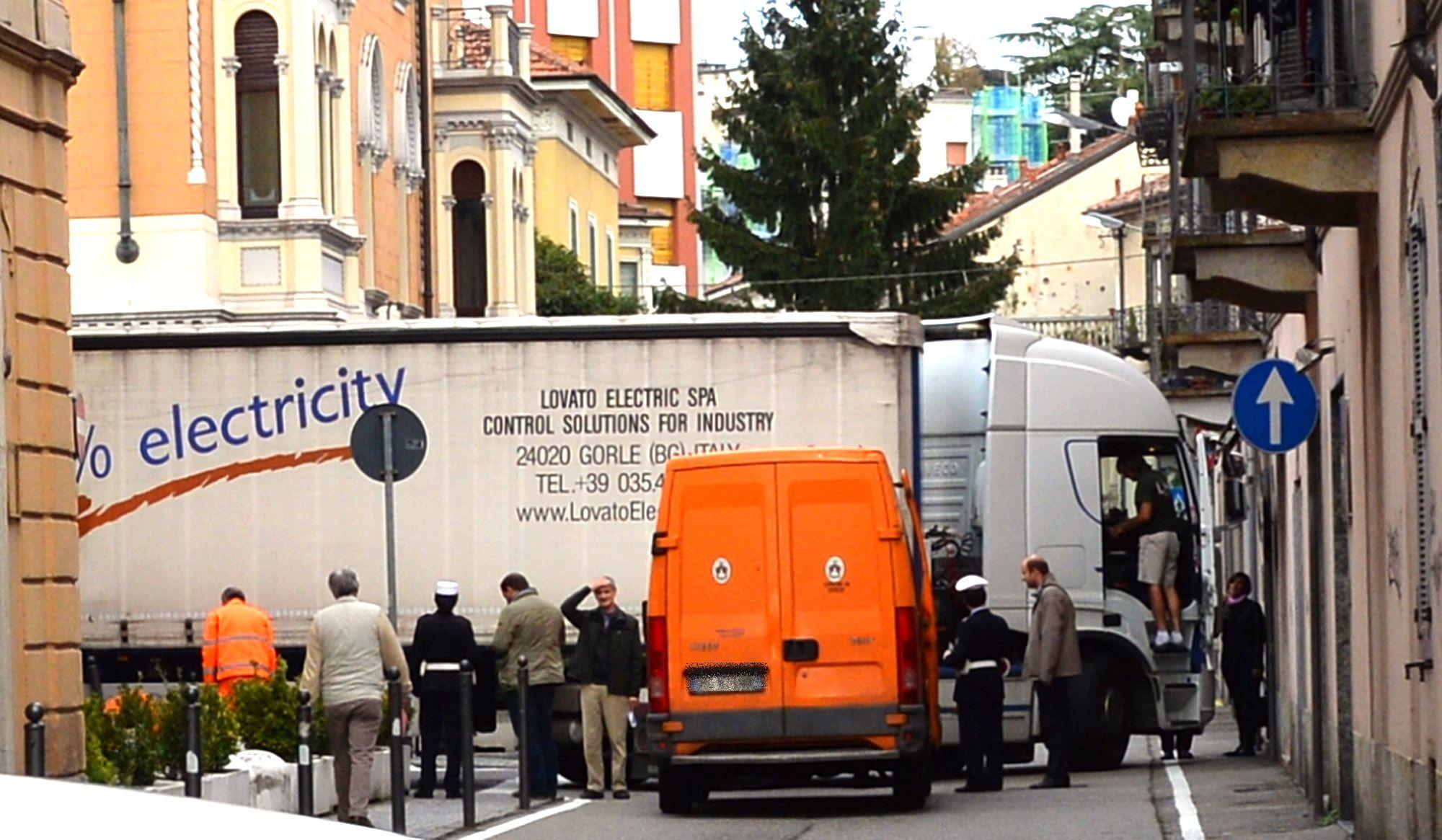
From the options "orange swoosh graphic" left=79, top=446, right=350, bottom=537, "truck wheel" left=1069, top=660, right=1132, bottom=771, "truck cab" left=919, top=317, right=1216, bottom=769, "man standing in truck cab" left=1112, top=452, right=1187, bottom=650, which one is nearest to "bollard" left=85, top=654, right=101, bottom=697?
"orange swoosh graphic" left=79, top=446, right=350, bottom=537

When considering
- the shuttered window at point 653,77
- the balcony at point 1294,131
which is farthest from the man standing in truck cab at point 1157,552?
the shuttered window at point 653,77

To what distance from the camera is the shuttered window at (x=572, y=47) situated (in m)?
74.2

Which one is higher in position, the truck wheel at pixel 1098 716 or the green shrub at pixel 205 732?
the green shrub at pixel 205 732

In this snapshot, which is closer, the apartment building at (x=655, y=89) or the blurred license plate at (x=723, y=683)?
the blurred license plate at (x=723, y=683)

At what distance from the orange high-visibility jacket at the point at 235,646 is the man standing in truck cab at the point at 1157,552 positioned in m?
6.89

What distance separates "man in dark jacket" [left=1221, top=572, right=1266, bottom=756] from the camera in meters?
25.9

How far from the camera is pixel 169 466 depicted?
76.5 ft

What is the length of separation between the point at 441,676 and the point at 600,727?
1244mm

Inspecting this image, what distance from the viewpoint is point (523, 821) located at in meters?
18.6

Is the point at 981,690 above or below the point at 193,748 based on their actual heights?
below

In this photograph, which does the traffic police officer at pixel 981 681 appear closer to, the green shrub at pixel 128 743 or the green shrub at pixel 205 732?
the green shrub at pixel 205 732

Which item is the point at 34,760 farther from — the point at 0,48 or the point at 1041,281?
the point at 1041,281

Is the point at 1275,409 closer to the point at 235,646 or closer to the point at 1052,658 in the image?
the point at 1052,658

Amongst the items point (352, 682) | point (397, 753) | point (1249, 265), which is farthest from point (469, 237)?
point (397, 753)
